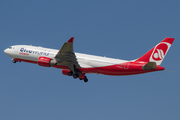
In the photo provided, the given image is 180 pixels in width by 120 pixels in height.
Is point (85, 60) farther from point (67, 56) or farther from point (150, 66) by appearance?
point (150, 66)

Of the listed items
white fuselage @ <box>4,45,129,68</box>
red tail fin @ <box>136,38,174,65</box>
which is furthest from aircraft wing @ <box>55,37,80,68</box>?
red tail fin @ <box>136,38,174,65</box>

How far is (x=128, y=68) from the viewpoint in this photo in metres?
46.9

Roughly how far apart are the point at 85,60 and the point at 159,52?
42.7 ft

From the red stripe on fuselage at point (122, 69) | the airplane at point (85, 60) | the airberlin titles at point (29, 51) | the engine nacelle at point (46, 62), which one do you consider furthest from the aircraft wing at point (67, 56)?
the airberlin titles at point (29, 51)

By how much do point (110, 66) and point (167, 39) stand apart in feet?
34.7

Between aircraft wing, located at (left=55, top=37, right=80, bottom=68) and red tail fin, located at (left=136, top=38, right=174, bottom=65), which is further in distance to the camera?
red tail fin, located at (left=136, top=38, right=174, bottom=65)

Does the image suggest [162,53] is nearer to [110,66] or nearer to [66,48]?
[110,66]

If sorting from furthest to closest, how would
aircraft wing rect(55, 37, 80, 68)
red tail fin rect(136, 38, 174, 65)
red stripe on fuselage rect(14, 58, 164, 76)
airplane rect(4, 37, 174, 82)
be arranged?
red stripe on fuselage rect(14, 58, 164, 76) < airplane rect(4, 37, 174, 82) < red tail fin rect(136, 38, 174, 65) < aircraft wing rect(55, 37, 80, 68)

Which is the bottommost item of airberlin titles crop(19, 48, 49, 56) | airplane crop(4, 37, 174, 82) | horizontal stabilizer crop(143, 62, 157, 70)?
horizontal stabilizer crop(143, 62, 157, 70)

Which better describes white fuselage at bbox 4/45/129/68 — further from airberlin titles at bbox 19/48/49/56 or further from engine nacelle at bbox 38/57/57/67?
engine nacelle at bbox 38/57/57/67

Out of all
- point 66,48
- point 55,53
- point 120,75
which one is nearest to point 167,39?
point 120,75

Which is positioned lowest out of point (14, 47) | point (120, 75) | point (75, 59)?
point (120, 75)

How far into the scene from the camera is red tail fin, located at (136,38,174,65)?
150 ft

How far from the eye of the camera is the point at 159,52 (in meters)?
46.3
